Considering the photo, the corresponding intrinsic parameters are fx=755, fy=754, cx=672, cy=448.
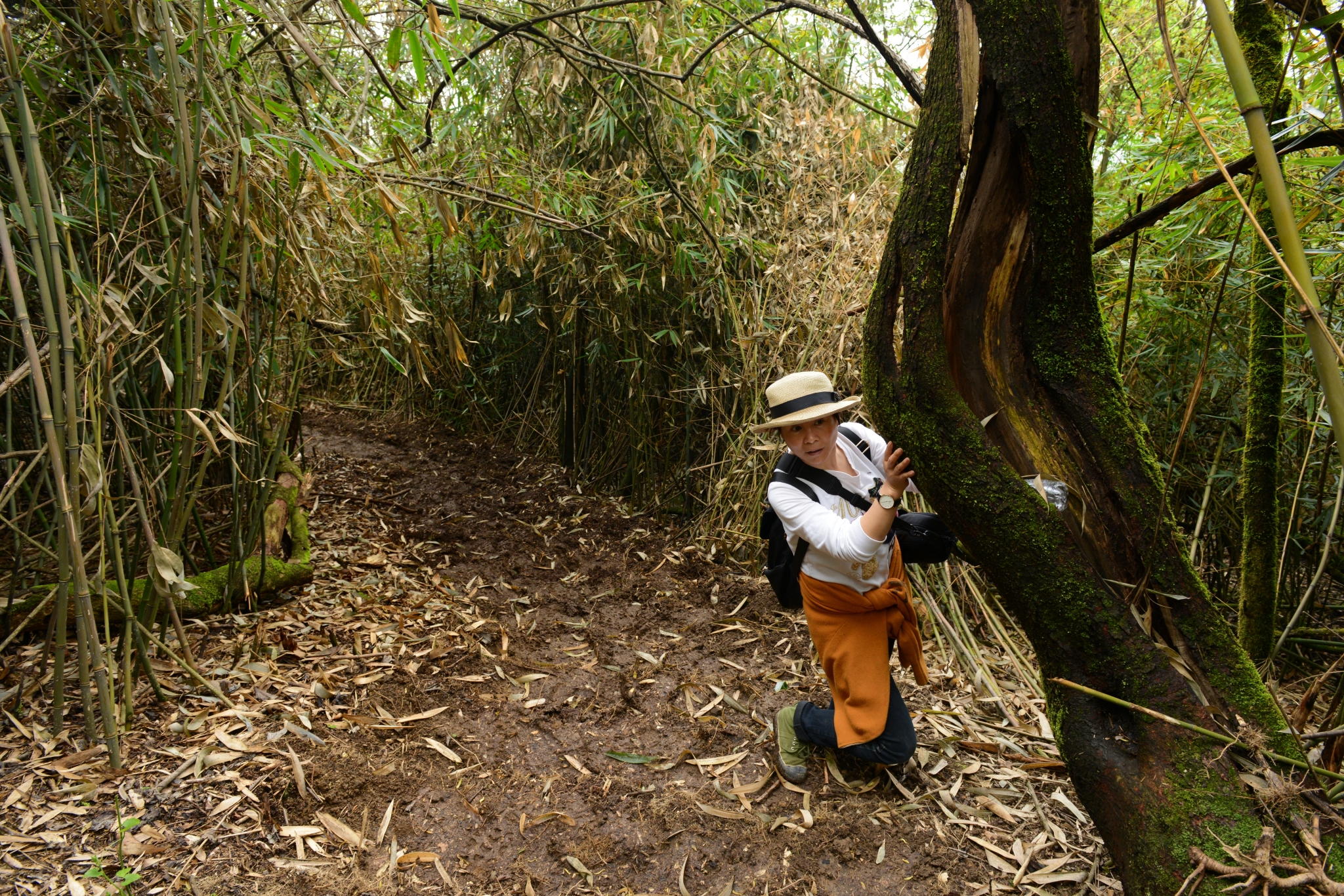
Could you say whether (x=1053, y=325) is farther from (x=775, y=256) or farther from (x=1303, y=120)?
(x=775, y=256)

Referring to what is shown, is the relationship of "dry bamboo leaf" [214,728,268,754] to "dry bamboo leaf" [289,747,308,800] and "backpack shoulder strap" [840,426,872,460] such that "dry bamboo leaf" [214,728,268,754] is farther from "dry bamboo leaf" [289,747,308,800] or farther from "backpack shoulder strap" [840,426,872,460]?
"backpack shoulder strap" [840,426,872,460]

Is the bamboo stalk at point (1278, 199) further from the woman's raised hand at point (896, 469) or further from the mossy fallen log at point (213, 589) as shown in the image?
the mossy fallen log at point (213, 589)

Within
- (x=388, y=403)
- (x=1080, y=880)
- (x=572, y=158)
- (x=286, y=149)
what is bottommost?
(x=1080, y=880)

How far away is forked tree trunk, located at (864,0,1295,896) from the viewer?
1374 mm

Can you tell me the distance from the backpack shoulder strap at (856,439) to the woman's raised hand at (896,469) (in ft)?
1.72

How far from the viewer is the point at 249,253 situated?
2357 mm

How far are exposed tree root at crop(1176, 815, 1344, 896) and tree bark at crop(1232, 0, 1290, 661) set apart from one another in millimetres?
991

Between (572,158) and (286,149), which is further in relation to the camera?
(572,158)

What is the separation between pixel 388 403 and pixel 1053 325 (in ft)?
20.0

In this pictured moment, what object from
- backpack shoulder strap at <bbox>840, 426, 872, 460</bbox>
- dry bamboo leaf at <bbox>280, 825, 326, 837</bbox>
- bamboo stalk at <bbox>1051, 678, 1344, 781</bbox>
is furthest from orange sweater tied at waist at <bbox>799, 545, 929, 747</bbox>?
dry bamboo leaf at <bbox>280, 825, 326, 837</bbox>

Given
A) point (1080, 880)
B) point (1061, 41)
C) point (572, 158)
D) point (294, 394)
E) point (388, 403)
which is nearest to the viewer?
point (1061, 41)

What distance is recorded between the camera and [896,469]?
5.48 ft

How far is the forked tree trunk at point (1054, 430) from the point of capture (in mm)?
1374

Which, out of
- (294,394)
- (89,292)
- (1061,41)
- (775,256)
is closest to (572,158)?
(775,256)
